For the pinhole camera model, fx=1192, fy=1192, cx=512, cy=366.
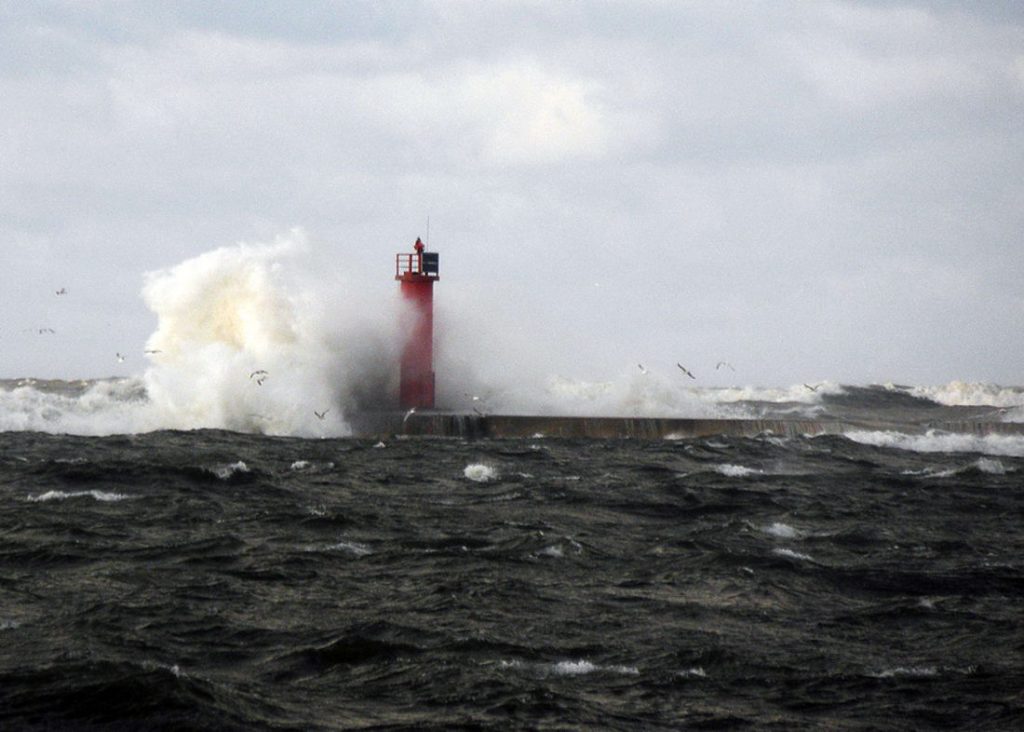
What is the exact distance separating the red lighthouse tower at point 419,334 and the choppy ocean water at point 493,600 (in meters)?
12.8

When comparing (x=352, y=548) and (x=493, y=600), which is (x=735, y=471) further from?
(x=493, y=600)

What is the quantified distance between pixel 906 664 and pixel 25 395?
1349 inches

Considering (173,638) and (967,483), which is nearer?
(173,638)

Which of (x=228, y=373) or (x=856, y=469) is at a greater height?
(x=228, y=373)

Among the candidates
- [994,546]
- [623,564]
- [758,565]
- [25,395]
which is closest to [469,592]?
[623,564]

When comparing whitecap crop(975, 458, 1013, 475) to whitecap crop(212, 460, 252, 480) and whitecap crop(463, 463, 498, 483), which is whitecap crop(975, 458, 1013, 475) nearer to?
whitecap crop(463, 463, 498, 483)

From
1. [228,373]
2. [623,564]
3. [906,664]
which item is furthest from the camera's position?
[228,373]

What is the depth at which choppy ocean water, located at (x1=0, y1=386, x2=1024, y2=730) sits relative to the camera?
8227mm

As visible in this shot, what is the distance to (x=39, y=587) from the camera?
1114 cm

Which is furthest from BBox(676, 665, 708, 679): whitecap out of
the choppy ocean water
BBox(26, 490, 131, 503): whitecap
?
BBox(26, 490, 131, 503): whitecap

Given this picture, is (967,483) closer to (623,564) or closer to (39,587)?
(623,564)

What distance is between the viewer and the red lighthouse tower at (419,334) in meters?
33.5

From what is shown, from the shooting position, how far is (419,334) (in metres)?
33.6

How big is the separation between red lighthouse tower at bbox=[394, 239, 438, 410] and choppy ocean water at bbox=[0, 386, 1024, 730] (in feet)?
42.1
